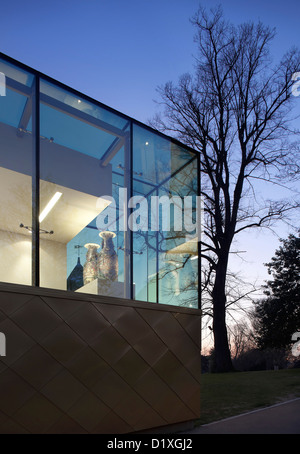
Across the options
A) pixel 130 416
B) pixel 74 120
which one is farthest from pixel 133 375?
pixel 74 120

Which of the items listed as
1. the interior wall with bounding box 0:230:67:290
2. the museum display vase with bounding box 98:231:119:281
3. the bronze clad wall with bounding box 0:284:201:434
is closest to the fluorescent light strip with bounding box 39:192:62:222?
the interior wall with bounding box 0:230:67:290

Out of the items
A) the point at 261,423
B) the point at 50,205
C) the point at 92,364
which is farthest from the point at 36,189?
the point at 261,423

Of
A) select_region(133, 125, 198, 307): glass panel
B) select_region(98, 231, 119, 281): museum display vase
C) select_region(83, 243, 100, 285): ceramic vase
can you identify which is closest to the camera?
select_region(83, 243, 100, 285): ceramic vase

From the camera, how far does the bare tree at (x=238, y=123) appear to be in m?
15.9

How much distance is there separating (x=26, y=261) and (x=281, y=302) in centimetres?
1895

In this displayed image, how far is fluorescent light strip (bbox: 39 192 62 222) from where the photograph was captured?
17.2 ft

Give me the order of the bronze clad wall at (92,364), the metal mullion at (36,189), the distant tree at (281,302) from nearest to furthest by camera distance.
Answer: the bronze clad wall at (92,364) → the metal mullion at (36,189) → the distant tree at (281,302)

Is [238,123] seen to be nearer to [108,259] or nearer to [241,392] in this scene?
[241,392]

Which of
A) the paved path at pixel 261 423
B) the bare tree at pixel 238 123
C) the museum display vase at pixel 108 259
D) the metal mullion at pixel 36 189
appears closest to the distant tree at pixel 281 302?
the bare tree at pixel 238 123

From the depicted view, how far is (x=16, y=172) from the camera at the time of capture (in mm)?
5133

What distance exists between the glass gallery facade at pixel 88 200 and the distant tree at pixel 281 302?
48.6ft

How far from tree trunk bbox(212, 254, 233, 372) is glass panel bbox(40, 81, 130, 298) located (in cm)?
920

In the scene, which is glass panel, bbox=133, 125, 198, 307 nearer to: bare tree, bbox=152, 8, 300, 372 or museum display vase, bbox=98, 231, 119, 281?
museum display vase, bbox=98, 231, 119, 281

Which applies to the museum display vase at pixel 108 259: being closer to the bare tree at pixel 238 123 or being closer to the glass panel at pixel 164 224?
the glass panel at pixel 164 224
